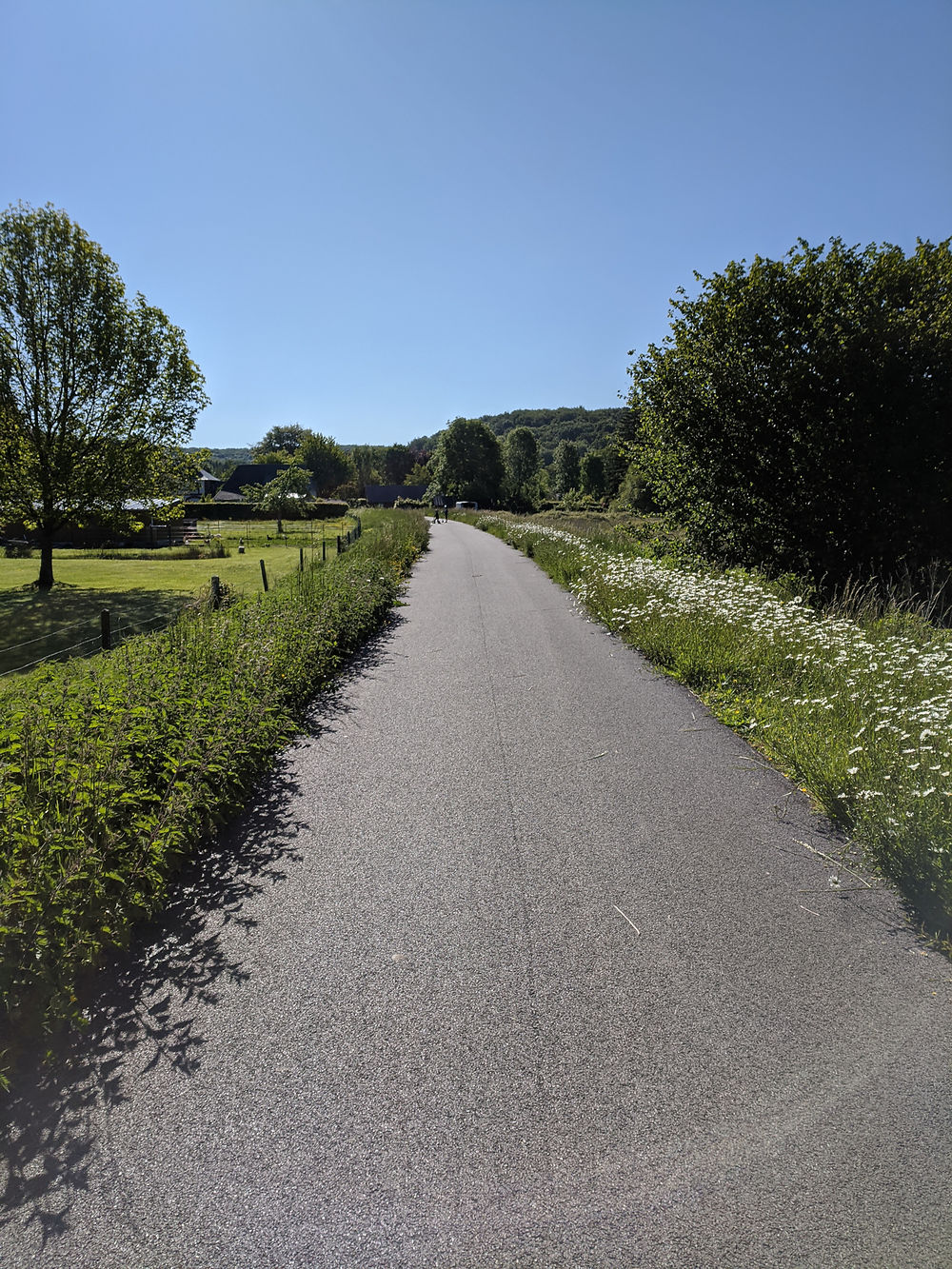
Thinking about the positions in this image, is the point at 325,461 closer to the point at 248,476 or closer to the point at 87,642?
the point at 248,476

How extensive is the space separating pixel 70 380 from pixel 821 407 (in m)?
20.2

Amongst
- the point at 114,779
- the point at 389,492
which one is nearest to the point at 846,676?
the point at 114,779

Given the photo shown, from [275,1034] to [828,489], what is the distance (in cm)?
1311

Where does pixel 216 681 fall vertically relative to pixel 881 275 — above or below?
below

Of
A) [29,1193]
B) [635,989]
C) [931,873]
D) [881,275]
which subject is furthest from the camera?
[881,275]

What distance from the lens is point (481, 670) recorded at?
29.7ft

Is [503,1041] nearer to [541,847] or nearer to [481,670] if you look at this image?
[541,847]

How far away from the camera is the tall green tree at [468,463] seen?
89.5 meters

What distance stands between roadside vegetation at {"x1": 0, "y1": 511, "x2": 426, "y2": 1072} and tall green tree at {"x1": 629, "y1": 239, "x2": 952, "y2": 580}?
10.0 meters

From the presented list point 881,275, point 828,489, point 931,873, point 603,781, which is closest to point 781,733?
point 603,781

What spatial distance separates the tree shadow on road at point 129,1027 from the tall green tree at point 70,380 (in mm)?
19324

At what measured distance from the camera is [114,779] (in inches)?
151

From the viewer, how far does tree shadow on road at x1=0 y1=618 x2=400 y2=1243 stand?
223cm

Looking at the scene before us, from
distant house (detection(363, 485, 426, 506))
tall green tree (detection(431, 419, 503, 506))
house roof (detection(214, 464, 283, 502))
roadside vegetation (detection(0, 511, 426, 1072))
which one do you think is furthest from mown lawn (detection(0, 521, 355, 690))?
distant house (detection(363, 485, 426, 506))
